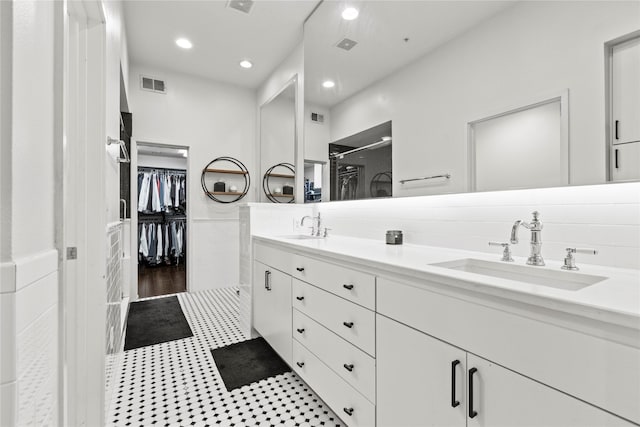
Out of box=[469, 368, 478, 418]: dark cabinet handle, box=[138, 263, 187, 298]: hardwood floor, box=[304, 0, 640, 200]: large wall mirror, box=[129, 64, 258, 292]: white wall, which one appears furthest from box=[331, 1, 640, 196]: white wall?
box=[138, 263, 187, 298]: hardwood floor

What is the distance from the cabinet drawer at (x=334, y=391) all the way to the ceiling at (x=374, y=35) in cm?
192

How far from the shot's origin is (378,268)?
48.4 inches

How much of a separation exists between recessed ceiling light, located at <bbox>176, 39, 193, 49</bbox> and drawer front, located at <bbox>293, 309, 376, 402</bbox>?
10.0 feet

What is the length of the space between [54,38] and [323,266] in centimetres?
131

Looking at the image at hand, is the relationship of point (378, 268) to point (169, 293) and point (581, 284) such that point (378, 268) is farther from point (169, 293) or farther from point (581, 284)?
point (169, 293)

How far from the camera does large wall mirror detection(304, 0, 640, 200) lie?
1.14 metres

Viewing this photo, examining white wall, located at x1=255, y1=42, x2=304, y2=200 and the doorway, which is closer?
white wall, located at x1=255, y1=42, x2=304, y2=200

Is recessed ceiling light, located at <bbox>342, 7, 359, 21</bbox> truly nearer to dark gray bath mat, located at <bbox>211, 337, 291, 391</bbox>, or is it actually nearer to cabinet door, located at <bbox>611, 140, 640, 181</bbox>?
cabinet door, located at <bbox>611, 140, 640, 181</bbox>

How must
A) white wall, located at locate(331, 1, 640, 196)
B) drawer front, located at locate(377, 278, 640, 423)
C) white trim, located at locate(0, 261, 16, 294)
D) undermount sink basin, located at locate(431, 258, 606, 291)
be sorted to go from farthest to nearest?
white wall, located at locate(331, 1, 640, 196)
undermount sink basin, located at locate(431, 258, 606, 291)
drawer front, located at locate(377, 278, 640, 423)
white trim, located at locate(0, 261, 16, 294)

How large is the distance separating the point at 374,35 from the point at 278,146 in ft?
6.38

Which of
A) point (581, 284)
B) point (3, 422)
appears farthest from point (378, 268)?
point (3, 422)

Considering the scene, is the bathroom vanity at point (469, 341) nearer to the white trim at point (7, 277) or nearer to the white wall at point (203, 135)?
the white trim at point (7, 277)

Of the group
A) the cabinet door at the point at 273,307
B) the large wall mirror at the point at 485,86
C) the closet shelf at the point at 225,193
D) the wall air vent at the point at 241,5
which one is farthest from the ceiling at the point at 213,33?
the cabinet door at the point at 273,307

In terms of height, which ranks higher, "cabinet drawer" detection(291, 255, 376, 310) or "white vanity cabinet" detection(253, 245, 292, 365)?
"cabinet drawer" detection(291, 255, 376, 310)
